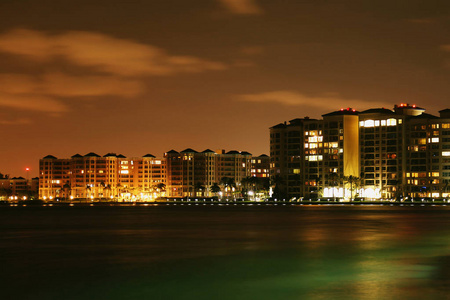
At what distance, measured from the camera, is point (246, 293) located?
84.0 feet

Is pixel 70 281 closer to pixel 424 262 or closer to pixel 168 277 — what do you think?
pixel 168 277

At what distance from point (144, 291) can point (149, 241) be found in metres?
25.2

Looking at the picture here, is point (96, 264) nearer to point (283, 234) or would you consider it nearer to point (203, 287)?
point (203, 287)

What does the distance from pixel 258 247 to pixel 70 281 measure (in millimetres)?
18529

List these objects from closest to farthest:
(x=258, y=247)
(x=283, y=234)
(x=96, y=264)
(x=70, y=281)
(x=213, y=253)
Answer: (x=70, y=281)
(x=96, y=264)
(x=213, y=253)
(x=258, y=247)
(x=283, y=234)

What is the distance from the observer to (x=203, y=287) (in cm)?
2736

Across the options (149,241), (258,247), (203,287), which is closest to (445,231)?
(258,247)

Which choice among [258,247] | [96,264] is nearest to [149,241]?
[258,247]

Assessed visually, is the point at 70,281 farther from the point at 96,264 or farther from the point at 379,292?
the point at 379,292

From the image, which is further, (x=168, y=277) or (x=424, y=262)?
(x=424, y=262)

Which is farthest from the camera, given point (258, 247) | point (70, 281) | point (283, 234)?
point (283, 234)

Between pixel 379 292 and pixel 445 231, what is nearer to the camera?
pixel 379 292

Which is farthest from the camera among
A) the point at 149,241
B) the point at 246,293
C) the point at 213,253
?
the point at 149,241

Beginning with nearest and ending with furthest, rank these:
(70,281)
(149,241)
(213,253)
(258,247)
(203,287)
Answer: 1. (203,287)
2. (70,281)
3. (213,253)
4. (258,247)
5. (149,241)
